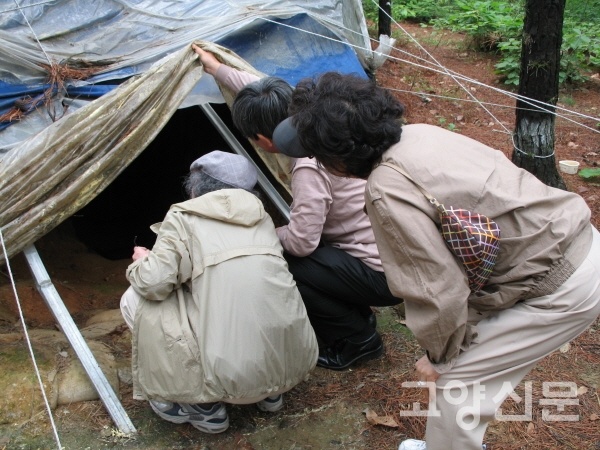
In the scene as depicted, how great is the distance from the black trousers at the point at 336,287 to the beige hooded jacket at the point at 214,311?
393mm

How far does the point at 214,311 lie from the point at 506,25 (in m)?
7.14

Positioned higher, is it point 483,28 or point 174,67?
point 174,67

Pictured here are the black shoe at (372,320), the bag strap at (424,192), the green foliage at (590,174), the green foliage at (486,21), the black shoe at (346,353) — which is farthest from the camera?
the green foliage at (486,21)

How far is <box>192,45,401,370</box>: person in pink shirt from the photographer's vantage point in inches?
113

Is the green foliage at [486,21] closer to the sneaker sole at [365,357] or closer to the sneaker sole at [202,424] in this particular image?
the sneaker sole at [365,357]

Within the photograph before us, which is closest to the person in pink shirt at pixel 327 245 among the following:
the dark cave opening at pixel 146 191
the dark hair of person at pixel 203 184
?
the dark hair of person at pixel 203 184

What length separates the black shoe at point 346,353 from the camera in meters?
3.28

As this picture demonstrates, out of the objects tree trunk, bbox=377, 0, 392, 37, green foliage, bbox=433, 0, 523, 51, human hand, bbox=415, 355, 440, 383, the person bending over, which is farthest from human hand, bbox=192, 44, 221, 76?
green foliage, bbox=433, 0, 523, 51

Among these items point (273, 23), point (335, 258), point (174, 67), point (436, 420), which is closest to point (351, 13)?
point (273, 23)

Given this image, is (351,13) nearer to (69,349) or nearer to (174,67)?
(174,67)

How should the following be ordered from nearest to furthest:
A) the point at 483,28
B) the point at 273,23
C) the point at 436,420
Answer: the point at 436,420
the point at 273,23
the point at 483,28

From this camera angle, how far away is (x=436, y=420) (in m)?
2.10

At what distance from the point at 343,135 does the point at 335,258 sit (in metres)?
1.24

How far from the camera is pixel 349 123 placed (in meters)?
1.85
